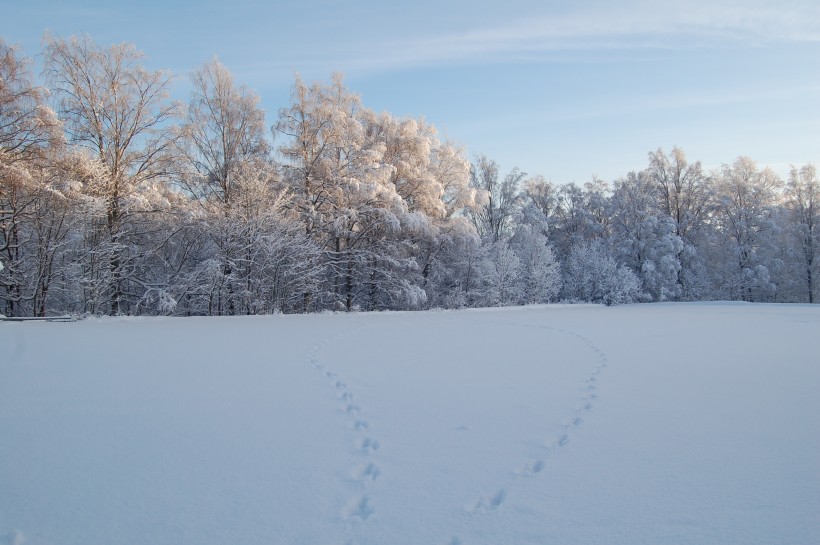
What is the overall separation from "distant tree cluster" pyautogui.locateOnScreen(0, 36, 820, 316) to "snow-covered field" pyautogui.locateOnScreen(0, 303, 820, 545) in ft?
31.9

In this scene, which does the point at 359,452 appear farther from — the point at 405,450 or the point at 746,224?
the point at 746,224

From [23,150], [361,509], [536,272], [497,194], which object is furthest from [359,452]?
[497,194]

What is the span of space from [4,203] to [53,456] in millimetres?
15364

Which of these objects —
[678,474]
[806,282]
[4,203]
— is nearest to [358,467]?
[678,474]

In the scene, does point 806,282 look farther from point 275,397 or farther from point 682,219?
point 275,397

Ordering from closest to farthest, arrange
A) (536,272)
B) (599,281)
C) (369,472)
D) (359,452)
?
1. (369,472)
2. (359,452)
3. (536,272)
4. (599,281)

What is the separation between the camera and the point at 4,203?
14398 millimetres

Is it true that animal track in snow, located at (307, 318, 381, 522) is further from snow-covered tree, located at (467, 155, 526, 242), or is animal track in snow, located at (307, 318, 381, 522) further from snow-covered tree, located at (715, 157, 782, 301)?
snow-covered tree, located at (715, 157, 782, 301)

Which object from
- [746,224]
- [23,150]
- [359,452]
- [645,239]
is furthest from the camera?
[645,239]

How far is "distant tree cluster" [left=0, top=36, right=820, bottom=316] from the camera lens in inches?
565

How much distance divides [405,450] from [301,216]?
672 inches

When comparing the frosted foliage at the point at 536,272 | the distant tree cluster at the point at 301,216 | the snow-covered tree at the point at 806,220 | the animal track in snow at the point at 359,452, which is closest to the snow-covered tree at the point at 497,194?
the distant tree cluster at the point at 301,216

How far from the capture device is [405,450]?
10.3 ft

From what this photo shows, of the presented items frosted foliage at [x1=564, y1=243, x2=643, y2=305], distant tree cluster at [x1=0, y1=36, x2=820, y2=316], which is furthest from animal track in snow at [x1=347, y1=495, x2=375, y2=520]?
frosted foliage at [x1=564, y1=243, x2=643, y2=305]
